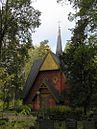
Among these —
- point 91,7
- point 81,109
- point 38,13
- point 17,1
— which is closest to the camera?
point 91,7

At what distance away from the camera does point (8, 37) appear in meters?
33.3

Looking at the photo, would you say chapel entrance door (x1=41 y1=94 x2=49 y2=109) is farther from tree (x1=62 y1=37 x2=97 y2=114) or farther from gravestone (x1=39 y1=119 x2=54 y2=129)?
gravestone (x1=39 y1=119 x2=54 y2=129)

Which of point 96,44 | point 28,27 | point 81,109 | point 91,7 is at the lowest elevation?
point 81,109

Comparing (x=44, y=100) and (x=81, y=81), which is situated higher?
(x=81, y=81)

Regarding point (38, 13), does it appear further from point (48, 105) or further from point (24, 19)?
point (48, 105)

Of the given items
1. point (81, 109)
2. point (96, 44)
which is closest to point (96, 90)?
point (81, 109)

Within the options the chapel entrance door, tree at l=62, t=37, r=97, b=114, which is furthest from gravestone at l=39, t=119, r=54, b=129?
the chapel entrance door

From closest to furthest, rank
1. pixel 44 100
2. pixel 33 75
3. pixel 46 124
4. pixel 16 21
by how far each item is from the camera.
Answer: pixel 46 124 < pixel 16 21 < pixel 44 100 < pixel 33 75

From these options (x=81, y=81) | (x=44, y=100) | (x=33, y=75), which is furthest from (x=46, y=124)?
(x=33, y=75)

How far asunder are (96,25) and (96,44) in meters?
1.25

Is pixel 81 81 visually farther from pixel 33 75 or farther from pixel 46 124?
pixel 33 75

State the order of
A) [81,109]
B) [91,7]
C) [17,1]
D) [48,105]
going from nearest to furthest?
[91,7] → [17,1] → [81,109] → [48,105]

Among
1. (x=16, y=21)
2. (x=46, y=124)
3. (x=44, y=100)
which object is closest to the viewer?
(x=46, y=124)

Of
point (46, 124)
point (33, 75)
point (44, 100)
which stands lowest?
point (46, 124)
